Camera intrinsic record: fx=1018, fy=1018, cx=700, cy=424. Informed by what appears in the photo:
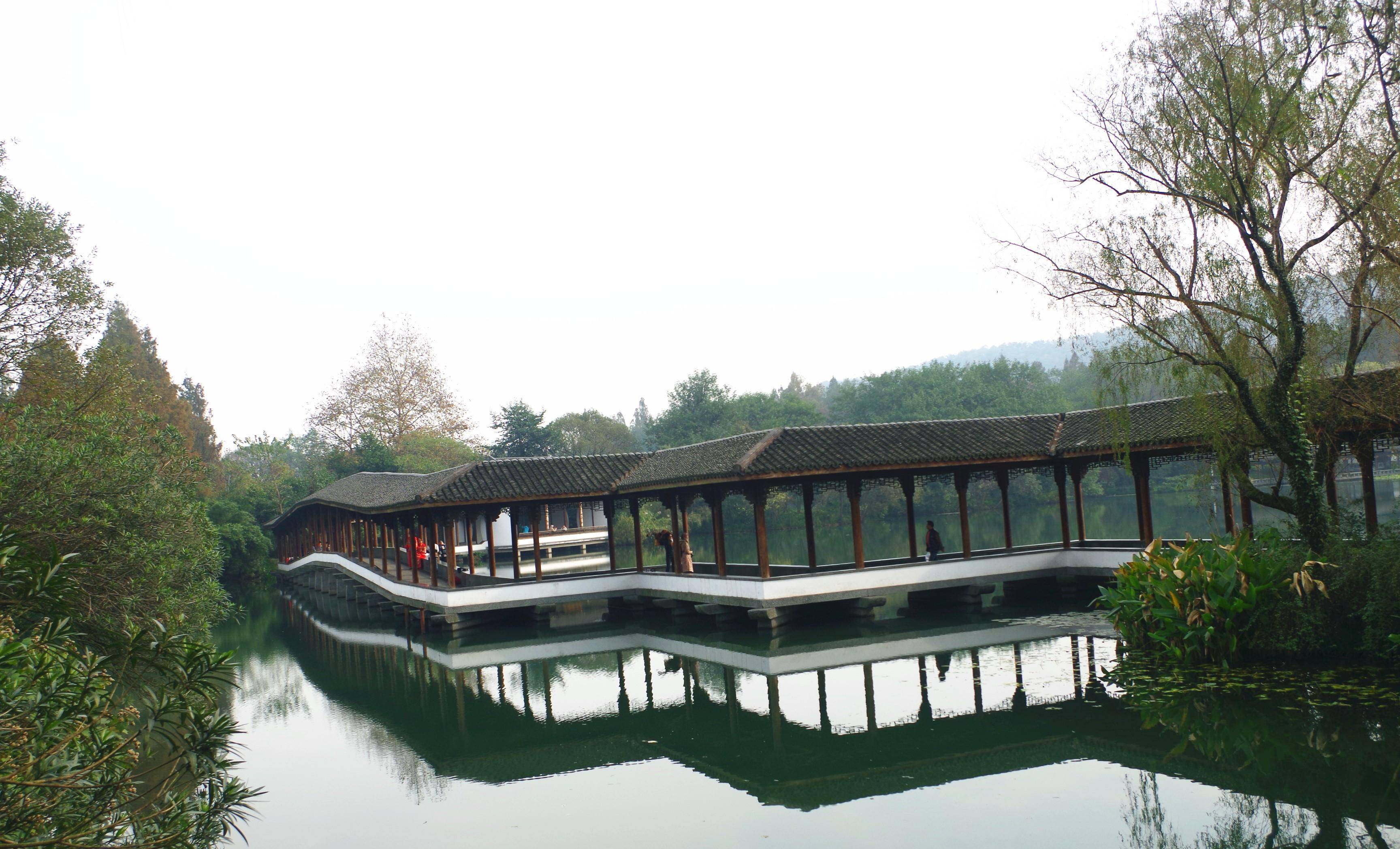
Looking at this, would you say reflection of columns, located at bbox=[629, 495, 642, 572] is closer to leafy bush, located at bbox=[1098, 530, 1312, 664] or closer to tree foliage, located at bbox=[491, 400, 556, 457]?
leafy bush, located at bbox=[1098, 530, 1312, 664]

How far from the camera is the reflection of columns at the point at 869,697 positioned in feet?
33.8

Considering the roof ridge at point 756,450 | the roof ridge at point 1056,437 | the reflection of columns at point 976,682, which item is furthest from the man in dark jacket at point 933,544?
the reflection of columns at point 976,682

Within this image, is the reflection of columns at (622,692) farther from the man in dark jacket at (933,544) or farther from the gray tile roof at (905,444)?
the man in dark jacket at (933,544)

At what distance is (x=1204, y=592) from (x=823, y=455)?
697 cm

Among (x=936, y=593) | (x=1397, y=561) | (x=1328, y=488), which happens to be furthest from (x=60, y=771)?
(x=936, y=593)

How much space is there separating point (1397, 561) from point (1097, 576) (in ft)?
26.8

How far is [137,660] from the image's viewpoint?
4.89m

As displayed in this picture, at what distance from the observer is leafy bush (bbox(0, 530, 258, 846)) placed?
396 centimetres

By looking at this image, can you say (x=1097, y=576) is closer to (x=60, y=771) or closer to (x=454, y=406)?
(x=60, y=771)

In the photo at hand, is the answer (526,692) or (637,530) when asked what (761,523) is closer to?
(526,692)

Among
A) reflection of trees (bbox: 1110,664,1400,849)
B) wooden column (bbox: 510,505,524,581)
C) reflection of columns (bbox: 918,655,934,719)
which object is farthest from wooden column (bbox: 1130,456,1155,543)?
wooden column (bbox: 510,505,524,581)

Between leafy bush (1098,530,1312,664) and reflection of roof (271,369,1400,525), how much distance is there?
8.00ft

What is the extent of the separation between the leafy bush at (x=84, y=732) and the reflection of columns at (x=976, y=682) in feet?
24.1

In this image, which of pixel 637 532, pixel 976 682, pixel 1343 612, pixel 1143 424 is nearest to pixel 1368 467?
pixel 1343 612
